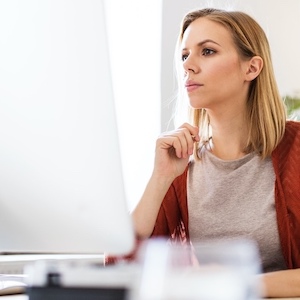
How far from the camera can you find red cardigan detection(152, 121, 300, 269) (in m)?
1.32

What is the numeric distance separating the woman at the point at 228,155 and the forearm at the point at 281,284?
216 millimetres

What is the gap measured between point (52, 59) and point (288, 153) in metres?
1.01

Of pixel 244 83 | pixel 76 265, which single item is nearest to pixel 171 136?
pixel 244 83

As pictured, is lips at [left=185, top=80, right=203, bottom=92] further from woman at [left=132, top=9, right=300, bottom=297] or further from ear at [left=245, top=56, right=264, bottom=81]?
ear at [left=245, top=56, right=264, bottom=81]

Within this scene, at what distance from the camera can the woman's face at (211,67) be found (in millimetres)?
1450

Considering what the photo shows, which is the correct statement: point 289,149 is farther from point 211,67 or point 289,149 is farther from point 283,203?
point 211,67

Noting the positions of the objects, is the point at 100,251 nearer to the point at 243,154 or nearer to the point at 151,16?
the point at 243,154

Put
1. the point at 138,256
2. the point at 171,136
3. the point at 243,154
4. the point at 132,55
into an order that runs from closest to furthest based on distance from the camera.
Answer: the point at 138,256
the point at 171,136
the point at 243,154
the point at 132,55

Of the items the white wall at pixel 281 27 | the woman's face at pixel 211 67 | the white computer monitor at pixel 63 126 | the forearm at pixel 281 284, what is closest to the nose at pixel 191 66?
the woman's face at pixel 211 67

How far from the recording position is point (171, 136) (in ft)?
4.34

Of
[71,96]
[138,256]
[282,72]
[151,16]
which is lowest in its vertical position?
[138,256]

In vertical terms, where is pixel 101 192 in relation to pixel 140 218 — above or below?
above

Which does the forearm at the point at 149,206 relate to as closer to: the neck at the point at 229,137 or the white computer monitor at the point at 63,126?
the neck at the point at 229,137

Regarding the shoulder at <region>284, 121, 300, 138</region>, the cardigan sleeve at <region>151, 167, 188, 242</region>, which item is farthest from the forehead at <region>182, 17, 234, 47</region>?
the cardigan sleeve at <region>151, 167, 188, 242</region>
